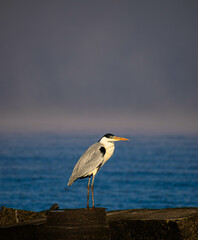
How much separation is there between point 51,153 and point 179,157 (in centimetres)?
3313

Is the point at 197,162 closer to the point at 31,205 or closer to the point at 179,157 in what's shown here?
the point at 179,157

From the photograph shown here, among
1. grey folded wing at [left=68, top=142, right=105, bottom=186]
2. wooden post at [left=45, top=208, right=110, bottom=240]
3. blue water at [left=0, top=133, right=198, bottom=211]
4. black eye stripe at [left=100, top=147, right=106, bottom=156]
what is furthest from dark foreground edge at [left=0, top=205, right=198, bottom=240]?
blue water at [left=0, top=133, right=198, bottom=211]

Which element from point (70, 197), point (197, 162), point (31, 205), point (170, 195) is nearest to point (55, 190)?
point (70, 197)

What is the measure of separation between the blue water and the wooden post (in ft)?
116

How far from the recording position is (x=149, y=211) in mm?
7652

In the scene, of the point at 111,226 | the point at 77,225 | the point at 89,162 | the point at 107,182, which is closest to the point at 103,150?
the point at 89,162

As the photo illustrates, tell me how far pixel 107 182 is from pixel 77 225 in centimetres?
5882

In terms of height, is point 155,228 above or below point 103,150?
below

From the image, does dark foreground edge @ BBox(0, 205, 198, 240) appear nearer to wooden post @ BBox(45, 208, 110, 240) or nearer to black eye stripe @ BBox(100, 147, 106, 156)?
wooden post @ BBox(45, 208, 110, 240)

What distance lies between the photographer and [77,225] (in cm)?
621

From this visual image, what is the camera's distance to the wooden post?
6.00 m

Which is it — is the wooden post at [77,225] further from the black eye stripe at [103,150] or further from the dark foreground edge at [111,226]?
the black eye stripe at [103,150]

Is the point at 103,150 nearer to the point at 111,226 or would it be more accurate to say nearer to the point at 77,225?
the point at 111,226

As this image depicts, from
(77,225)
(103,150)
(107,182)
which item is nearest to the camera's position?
(77,225)
